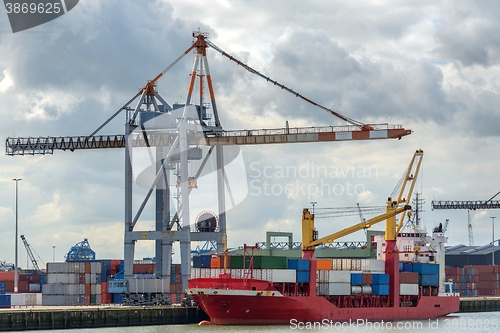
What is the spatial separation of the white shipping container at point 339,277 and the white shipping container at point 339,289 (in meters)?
0.26

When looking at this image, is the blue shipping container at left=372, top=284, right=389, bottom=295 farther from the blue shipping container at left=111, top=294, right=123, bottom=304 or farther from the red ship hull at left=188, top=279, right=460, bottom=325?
the blue shipping container at left=111, top=294, right=123, bottom=304

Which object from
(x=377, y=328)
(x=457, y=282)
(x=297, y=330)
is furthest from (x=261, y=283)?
(x=457, y=282)

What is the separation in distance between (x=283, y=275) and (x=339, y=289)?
243 inches

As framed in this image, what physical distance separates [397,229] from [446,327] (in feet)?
46.1

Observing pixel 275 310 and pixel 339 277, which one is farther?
pixel 339 277

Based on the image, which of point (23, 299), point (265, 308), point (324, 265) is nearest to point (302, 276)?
point (324, 265)

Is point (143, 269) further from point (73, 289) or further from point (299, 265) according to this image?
point (299, 265)

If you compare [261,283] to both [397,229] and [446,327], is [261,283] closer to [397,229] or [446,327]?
[446,327]

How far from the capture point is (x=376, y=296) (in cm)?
7856

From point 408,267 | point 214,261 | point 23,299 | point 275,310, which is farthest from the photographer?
point 408,267

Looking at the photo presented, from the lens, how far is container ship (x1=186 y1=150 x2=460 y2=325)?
2704 inches

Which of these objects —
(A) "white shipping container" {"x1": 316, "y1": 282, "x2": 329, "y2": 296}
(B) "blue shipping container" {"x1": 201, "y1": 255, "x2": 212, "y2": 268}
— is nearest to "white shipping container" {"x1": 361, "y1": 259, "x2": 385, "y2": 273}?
(A) "white shipping container" {"x1": 316, "y1": 282, "x2": 329, "y2": 296}

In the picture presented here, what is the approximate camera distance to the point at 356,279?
251 feet

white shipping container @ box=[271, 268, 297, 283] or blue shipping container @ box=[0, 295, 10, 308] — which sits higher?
white shipping container @ box=[271, 268, 297, 283]
